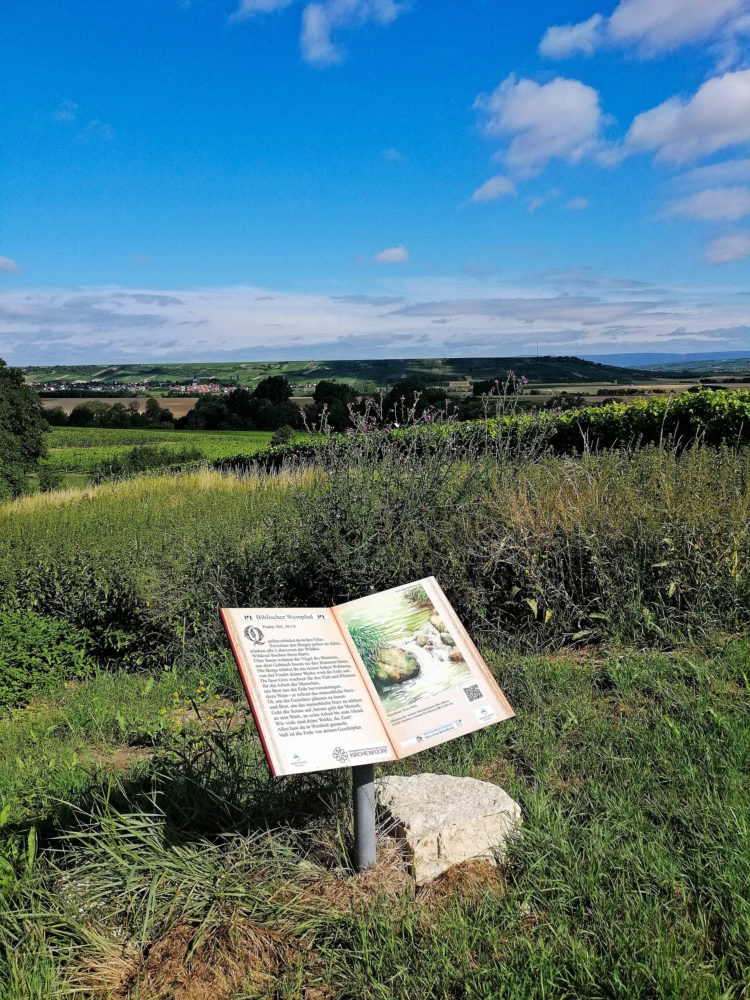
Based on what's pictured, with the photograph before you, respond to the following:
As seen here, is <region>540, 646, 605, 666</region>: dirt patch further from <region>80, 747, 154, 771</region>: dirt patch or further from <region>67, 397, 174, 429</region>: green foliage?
<region>67, 397, 174, 429</region>: green foliage

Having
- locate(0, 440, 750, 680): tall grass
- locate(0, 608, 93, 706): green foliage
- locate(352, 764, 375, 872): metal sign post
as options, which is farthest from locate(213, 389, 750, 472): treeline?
locate(352, 764, 375, 872): metal sign post

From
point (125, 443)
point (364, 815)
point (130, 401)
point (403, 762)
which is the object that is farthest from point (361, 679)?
point (130, 401)

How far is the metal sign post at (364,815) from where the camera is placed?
2.79m

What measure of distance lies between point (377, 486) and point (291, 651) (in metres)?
3.98

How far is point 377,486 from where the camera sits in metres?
6.75

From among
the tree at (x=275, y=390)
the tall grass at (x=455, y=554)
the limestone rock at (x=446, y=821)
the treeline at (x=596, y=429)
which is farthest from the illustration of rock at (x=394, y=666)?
the tree at (x=275, y=390)

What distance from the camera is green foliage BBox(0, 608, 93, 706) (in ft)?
21.1

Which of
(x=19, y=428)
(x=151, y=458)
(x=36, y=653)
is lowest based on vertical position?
(x=151, y=458)

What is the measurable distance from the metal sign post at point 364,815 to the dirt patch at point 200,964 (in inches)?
15.1

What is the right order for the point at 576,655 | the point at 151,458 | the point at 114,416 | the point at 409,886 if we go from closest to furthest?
the point at 409,886 → the point at 576,655 → the point at 151,458 → the point at 114,416

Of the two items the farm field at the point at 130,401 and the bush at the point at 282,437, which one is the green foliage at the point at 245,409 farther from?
the bush at the point at 282,437

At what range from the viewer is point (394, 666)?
3.03m

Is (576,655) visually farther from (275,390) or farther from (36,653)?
(275,390)

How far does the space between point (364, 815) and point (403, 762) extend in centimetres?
120
